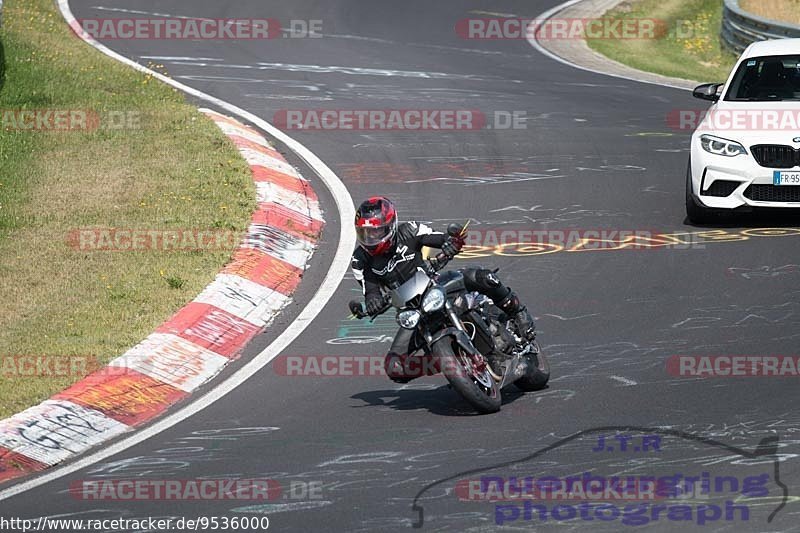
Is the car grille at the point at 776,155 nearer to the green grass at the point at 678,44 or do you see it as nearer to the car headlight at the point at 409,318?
the car headlight at the point at 409,318

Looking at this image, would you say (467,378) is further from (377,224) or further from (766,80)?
(766,80)

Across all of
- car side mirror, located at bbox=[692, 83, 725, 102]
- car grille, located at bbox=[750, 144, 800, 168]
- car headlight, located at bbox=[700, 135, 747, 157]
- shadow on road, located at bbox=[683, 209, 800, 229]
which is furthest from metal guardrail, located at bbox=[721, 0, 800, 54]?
car grille, located at bbox=[750, 144, 800, 168]

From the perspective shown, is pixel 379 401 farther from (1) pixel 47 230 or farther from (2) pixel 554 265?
(1) pixel 47 230

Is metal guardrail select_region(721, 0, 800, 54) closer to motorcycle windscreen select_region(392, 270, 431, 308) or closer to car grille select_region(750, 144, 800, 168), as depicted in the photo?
car grille select_region(750, 144, 800, 168)

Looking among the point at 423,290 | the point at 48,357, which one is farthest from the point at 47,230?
the point at 423,290

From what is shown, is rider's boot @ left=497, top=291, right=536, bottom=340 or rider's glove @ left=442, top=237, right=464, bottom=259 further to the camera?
rider's boot @ left=497, top=291, right=536, bottom=340

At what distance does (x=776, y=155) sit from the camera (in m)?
13.5

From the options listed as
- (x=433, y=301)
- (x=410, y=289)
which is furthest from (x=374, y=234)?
(x=433, y=301)

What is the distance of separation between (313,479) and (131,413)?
6.65 feet

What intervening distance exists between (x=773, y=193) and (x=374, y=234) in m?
5.99

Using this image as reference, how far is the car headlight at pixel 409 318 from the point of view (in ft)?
28.3

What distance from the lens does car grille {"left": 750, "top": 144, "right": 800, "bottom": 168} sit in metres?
13.4

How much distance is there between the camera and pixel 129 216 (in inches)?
546

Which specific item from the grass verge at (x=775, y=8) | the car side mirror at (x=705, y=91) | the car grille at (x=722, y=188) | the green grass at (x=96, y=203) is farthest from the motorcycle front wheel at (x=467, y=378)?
the grass verge at (x=775, y=8)
